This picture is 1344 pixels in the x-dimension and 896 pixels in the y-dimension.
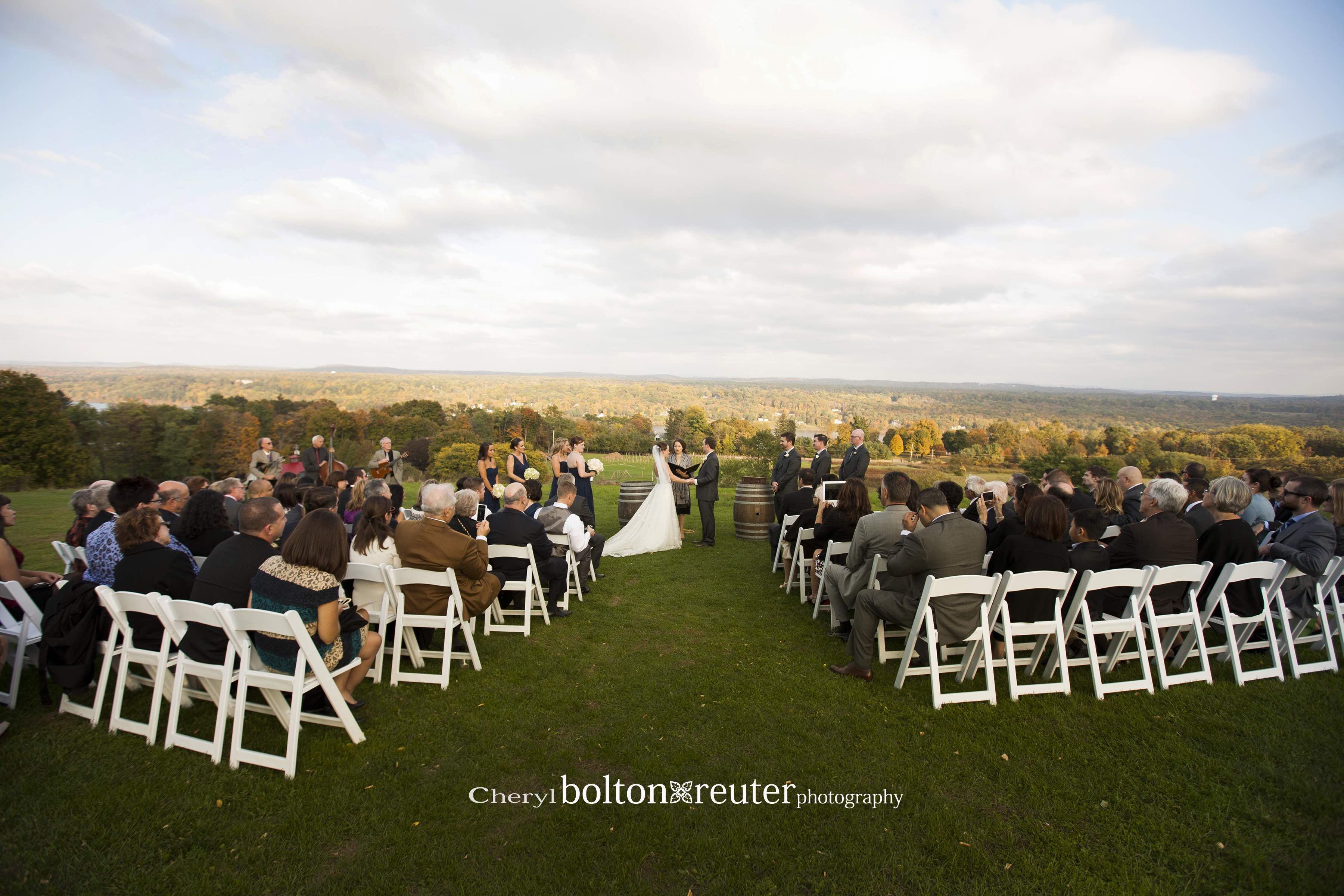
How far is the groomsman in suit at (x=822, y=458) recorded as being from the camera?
373 inches

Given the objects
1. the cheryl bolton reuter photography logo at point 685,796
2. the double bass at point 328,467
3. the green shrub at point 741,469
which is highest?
the double bass at point 328,467

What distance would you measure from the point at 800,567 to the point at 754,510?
372 centimetres

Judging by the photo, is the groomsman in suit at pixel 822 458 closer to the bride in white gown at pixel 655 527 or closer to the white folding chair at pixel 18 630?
the bride in white gown at pixel 655 527

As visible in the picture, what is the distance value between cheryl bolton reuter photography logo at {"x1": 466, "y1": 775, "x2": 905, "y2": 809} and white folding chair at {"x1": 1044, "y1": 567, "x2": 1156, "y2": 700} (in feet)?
7.00

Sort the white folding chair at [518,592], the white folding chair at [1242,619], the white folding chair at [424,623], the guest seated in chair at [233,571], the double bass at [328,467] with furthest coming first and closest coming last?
the double bass at [328,467]
the white folding chair at [518,592]
the white folding chair at [1242,619]
the white folding chair at [424,623]
the guest seated in chair at [233,571]

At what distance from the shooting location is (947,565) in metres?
4.46

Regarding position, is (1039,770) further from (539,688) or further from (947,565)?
(539,688)

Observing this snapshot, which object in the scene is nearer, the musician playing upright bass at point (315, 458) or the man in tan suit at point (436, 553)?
the man in tan suit at point (436, 553)

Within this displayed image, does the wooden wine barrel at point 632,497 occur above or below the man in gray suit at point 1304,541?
below

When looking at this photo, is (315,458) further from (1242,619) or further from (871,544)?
(1242,619)

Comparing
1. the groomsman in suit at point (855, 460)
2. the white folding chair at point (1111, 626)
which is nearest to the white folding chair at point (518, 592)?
the white folding chair at point (1111, 626)

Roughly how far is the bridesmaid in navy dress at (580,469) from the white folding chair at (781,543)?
3.05 m

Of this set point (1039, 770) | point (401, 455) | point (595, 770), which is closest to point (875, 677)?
point (1039, 770)

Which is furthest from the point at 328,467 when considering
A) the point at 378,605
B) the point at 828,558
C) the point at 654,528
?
the point at 828,558
